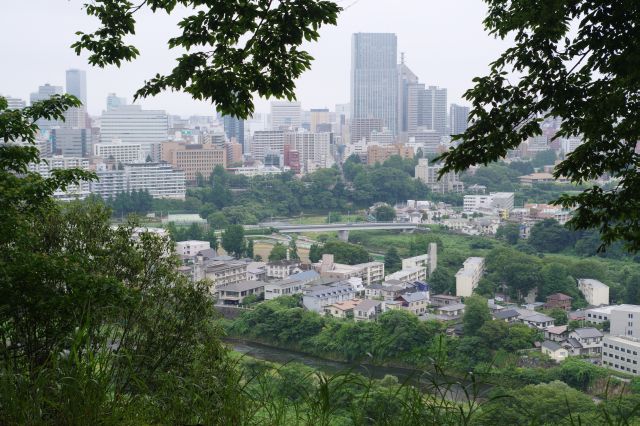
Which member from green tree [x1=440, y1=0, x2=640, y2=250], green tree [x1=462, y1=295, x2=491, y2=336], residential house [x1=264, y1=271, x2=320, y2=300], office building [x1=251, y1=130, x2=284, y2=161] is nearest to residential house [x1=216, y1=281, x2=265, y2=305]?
residential house [x1=264, y1=271, x2=320, y2=300]

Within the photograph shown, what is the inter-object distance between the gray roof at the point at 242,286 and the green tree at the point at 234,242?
9.27 ft

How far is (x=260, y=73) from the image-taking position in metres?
1.46

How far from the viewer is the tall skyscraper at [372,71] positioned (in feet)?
132

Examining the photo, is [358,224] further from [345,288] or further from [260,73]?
[260,73]

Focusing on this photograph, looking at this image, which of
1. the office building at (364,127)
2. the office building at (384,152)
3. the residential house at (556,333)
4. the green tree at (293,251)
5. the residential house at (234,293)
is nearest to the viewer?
the residential house at (556,333)

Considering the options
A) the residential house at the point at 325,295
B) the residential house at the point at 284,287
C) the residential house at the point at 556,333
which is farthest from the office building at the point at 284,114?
the residential house at the point at 556,333

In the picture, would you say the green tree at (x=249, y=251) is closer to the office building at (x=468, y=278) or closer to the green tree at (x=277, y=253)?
the green tree at (x=277, y=253)

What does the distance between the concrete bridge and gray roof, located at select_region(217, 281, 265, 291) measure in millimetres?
5274

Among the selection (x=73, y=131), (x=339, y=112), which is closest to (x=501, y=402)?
(x=73, y=131)

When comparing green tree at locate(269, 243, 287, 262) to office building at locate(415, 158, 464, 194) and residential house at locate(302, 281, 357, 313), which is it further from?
office building at locate(415, 158, 464, 194)

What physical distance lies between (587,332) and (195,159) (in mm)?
17378

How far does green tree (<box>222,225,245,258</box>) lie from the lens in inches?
548

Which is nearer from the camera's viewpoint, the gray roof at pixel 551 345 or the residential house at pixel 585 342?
the gray roof at pixel 551 345

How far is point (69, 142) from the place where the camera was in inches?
1052
